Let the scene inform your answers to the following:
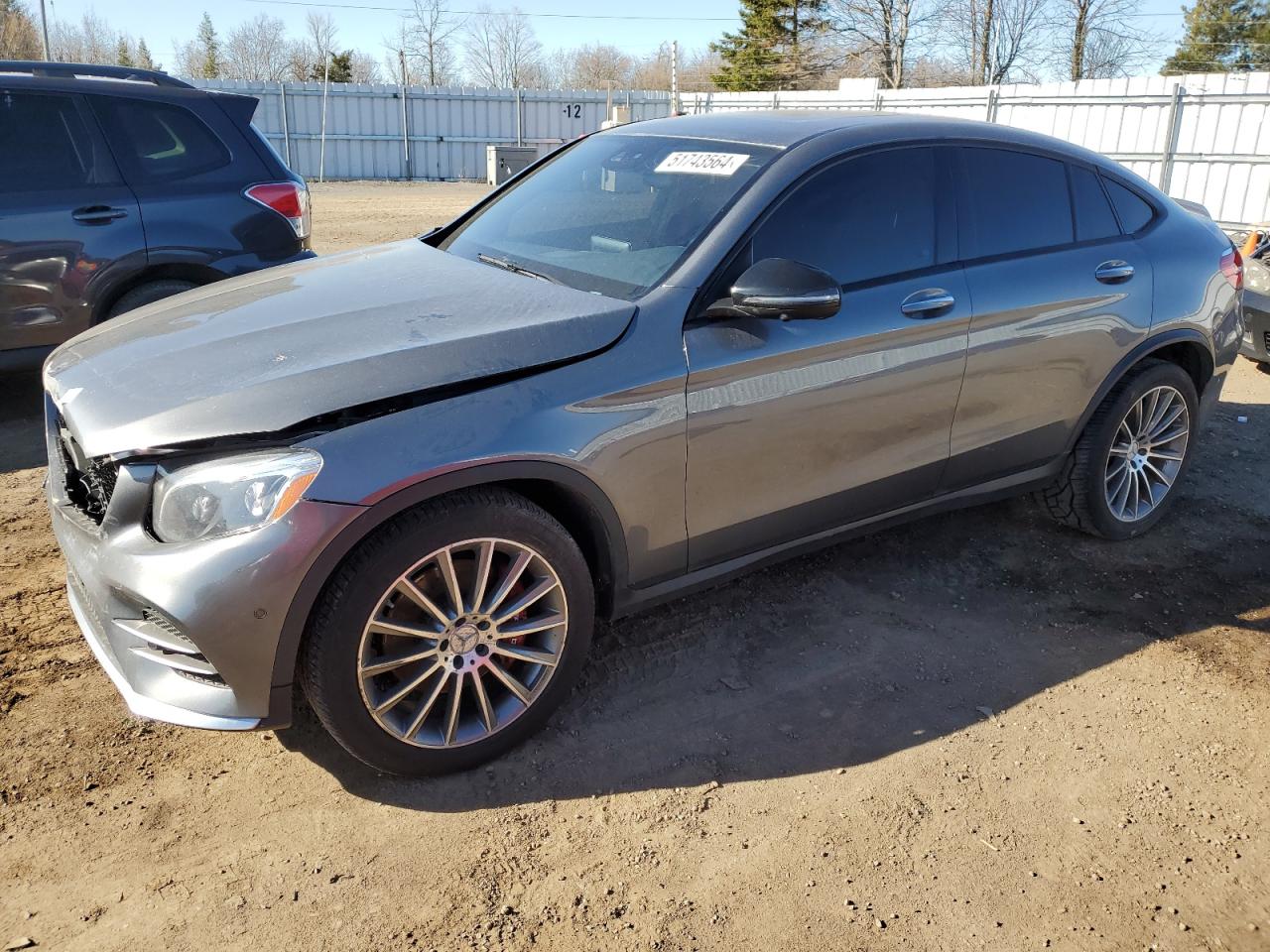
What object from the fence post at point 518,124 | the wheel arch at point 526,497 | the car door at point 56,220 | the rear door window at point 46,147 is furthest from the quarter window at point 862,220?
the fence post at point 518,124

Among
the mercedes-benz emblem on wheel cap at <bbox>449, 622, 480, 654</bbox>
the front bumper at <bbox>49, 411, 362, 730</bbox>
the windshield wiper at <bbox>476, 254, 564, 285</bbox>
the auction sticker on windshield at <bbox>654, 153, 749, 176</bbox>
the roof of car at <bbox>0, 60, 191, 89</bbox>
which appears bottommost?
the mercedes-benz emblem on wheel cap at <bbox>449, 622, 480, 654</bbox>

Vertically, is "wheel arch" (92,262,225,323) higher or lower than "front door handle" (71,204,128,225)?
lower

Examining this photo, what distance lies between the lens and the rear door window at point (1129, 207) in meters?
4.35

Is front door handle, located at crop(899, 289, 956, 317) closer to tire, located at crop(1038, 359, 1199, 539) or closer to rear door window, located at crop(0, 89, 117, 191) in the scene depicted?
tire, located at crop(1038, 359, 1199, 539)

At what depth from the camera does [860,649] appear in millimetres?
3699

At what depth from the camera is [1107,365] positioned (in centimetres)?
427

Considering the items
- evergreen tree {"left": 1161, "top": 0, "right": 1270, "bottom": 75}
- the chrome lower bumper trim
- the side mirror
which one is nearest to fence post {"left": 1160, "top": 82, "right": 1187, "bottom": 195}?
the side mirror

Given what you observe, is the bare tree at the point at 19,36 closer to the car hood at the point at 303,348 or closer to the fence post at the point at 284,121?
the fence post at the point at 284,121

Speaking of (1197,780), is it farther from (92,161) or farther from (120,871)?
(92,161)

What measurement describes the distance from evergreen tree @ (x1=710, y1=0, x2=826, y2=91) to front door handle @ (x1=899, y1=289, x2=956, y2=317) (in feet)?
146

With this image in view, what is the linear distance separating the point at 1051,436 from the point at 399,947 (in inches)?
127

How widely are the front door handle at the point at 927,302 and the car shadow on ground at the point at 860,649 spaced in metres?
1.17

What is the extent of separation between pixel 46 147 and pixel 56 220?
1.55 feet

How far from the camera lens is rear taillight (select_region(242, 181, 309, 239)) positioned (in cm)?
610
